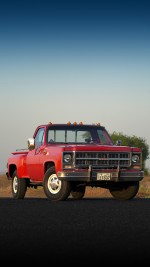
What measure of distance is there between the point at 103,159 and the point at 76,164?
77 centimetres

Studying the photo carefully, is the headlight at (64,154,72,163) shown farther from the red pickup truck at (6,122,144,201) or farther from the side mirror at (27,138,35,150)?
the side mirror at (27,138,35,150)

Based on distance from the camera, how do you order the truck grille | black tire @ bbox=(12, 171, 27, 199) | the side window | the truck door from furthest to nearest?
black tire @ bbox=(12, 171, 27, 199)
the side window
the truck door
the truck grille

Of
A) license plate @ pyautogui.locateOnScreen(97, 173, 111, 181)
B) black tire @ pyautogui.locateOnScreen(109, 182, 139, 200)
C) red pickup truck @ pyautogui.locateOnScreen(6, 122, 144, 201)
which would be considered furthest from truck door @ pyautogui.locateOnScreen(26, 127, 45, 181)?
black tire @ pyautogui.locateOnScreen(109, 182, 139, 200)

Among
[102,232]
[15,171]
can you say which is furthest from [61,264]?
A: [15,171]

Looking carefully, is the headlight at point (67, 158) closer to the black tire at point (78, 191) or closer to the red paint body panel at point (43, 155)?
the red paint body panel at point (43, 155)

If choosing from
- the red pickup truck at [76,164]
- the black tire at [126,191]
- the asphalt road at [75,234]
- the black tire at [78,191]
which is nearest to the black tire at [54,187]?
the red pickup truck at [76,164]

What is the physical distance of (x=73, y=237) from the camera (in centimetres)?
864

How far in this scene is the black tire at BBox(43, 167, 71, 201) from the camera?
52.5 ft

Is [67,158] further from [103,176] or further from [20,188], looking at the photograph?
[20,188]

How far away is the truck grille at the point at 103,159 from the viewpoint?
16.4m

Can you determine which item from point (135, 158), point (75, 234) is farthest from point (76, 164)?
point (75, 234)

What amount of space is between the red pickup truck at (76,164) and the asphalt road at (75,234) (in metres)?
2.61

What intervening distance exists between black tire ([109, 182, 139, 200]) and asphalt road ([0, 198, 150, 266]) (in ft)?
12.3

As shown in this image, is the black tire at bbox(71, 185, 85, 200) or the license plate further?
the black tire at bbox(71, 185, 85, 200)
